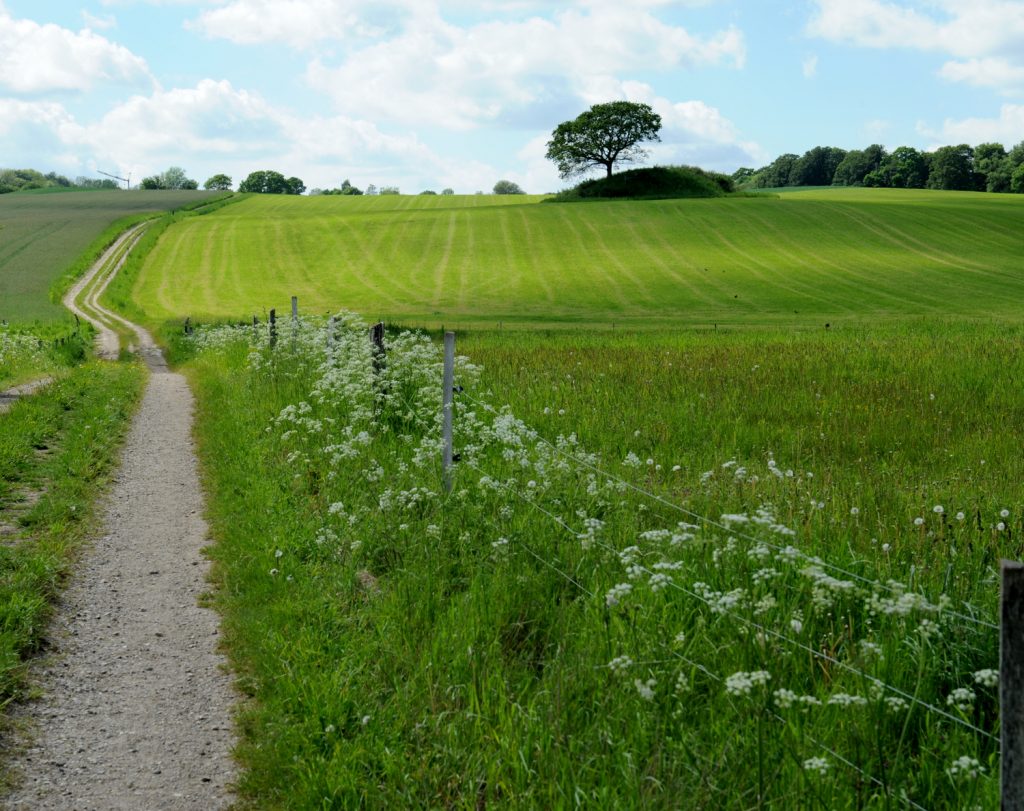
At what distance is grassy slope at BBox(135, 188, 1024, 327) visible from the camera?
44.7 metres

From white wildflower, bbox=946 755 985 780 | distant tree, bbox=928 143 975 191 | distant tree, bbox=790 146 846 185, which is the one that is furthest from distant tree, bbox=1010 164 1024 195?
white wildflower, bbox=946 755 985 780

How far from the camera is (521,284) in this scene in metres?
52.0

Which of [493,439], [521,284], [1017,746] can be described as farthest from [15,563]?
[521,284]

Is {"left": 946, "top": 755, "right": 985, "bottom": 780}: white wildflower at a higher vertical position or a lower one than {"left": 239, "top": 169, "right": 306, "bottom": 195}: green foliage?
lower

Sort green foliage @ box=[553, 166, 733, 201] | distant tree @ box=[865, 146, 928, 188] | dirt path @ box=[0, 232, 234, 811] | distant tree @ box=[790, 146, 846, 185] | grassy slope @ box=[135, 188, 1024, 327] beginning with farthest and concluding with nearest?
distant tree @ box=[790, 146, 846, 185]
distant tree @ box=[865, 146, 928, 188]
green foliage @ box=[553, 166, 733, 201]
grassy slope @ box=[135, 188, 1024, 327]
dirt path @ box=[0, 232, 234, 811]

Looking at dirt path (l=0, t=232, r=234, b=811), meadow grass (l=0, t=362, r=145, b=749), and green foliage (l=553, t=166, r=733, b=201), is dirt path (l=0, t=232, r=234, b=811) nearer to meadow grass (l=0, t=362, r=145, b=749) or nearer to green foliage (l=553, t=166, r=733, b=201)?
meadow grass (l=0, t=362, r=145, b=749)

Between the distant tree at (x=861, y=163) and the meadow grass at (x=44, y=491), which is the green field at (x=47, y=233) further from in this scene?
the distant tree at (x=861, y=163)

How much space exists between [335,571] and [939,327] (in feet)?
73.3

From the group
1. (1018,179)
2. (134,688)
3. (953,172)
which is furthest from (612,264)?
(953,172)

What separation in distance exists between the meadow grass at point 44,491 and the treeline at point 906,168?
14133cm

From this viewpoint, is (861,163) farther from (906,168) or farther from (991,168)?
(991,168)

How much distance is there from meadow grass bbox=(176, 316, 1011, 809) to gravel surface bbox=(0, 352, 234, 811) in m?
0.24

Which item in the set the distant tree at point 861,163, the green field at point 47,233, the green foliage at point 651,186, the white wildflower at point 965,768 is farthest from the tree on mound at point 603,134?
the white wildflower at point 965,768

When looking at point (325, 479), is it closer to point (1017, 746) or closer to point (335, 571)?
point (335, 571)
